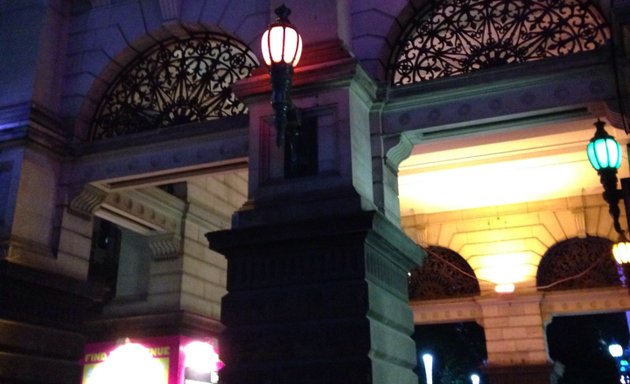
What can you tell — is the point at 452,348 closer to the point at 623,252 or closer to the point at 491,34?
the point at 623,252

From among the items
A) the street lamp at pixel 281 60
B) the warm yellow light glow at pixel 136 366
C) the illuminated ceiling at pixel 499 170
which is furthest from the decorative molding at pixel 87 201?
the illuminated ceiling at pixel 499 170

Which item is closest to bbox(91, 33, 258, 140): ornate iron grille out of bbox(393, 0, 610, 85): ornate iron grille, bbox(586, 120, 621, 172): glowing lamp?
bbox(393, 0, 610, 85): ornate iron grille

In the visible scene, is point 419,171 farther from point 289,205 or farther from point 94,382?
point 94,382

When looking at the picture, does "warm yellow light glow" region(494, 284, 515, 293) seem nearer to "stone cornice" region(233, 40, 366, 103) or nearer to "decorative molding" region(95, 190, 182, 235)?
"decorative molding" region(95, 190, 182, 235)

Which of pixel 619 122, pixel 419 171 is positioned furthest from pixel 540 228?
pixel 619 122

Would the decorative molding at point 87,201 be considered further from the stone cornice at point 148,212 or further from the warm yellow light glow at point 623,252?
the warm yellow light glow at point 623,252

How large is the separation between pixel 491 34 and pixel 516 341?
350 inches

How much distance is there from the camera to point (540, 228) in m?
16.1

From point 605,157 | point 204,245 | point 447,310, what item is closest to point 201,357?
point 204,245

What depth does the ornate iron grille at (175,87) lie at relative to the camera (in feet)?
33.2

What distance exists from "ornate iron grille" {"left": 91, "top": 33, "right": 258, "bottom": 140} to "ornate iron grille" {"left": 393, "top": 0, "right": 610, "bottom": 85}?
2513 mm

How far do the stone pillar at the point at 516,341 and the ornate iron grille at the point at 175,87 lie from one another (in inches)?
344

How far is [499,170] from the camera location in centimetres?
1417

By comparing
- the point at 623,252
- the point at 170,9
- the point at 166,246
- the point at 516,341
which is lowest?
the point at 516,341
